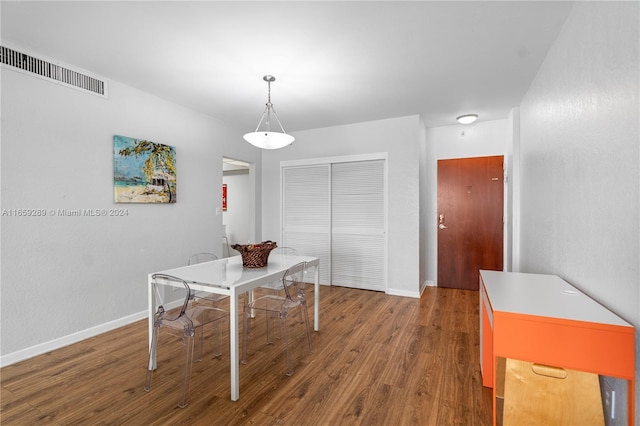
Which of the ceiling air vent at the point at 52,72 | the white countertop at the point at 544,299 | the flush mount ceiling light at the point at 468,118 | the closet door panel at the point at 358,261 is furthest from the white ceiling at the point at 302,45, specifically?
the closet door panel at the point at 358,261

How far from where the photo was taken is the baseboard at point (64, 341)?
2.41m

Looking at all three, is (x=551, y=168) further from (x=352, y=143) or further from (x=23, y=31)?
(x=23, y=31)

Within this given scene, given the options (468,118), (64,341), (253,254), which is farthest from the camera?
(468,118)

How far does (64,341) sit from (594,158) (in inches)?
167

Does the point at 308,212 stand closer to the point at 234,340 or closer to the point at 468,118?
the point at 468,118

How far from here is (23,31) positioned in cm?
224

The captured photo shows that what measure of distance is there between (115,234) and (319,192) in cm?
289

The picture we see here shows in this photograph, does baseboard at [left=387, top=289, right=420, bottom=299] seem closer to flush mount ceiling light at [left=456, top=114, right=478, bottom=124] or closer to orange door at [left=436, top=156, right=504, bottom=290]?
orange door at [left=436, top=156, right=504, bottom=290]

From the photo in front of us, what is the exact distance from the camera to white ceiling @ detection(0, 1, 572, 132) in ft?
6.56

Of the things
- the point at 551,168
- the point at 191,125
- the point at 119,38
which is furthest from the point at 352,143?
the point at 119,38

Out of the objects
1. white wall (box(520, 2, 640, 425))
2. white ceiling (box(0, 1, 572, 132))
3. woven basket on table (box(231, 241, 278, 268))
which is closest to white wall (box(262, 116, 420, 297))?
white ceiling (box(0, 1, 572, 132))

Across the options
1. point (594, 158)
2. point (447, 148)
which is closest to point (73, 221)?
point (594, 158)

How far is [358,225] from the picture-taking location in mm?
4699

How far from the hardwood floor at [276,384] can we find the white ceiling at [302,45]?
2.58m
